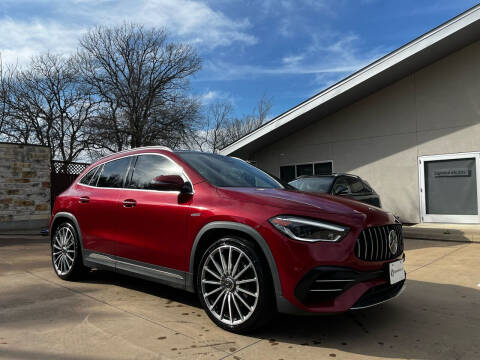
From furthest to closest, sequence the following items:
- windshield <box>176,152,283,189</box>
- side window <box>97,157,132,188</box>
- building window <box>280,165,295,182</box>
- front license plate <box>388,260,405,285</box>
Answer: building window <box>280,165,295,182</box>
side window <box>97,157,132,188</box>
windshield <box>176,152,283,189</box>
front license plate <box>388,260,405,285</box>

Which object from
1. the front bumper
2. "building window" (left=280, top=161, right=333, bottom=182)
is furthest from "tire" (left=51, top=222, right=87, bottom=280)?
"building window" (left=280, top=161, right=333, bottom=182)

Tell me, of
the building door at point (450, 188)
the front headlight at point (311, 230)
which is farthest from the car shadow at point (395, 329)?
the building door at point (450, 188)

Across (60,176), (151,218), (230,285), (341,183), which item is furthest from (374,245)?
(60,176)

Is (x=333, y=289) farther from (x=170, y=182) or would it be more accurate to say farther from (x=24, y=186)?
(x=24, y=186)

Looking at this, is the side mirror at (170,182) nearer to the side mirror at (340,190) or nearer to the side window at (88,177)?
the side window at (88,177)

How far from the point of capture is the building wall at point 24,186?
432 inches

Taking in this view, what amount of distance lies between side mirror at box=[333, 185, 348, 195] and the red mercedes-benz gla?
393cm

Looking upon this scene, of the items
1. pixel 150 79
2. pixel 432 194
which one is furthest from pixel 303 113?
pixel 150 79

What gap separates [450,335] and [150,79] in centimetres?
2613

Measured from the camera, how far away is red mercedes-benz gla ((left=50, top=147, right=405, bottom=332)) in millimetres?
2871

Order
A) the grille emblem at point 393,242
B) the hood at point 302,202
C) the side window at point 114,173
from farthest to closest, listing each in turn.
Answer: the side window at point 114,173, the grille emblem at point 393,242, the hood at point 302,202

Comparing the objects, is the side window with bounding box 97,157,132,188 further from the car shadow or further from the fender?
the fender

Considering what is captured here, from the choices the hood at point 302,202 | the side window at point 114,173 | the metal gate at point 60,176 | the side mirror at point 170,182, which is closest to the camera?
the hood at point 302,202

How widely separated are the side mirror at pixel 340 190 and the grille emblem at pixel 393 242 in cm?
456
